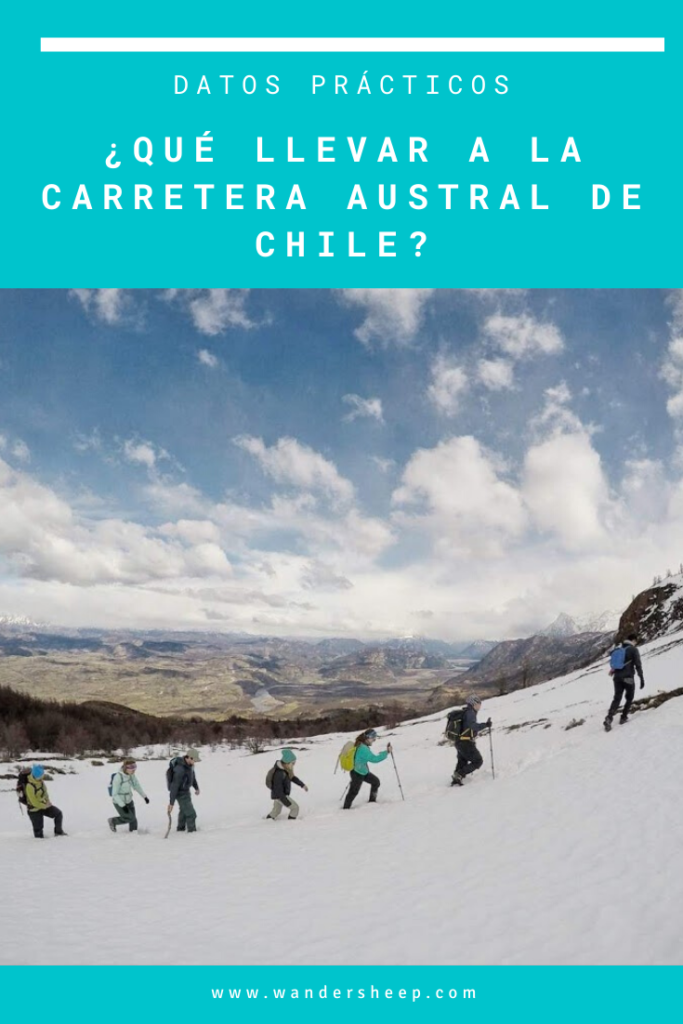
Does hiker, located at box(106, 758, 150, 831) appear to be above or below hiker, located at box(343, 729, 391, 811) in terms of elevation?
below

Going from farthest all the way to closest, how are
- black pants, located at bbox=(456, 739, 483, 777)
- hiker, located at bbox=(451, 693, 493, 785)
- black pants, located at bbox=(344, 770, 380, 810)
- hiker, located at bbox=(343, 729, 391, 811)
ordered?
black pants, located at bbox=(456, 739, 483, 777) → black pants, located at bbox=(344, 770, 380, 810) → hiker, located at bbox=(343, 729, 391, 811) → hiker, located at bbox=(451, 693, 493, 785)

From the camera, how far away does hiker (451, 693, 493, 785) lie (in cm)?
1434

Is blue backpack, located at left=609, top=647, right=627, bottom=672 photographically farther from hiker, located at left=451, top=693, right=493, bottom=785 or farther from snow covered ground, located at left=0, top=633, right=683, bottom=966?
hiker, located at left=451, top=693, right=493, bottom=785

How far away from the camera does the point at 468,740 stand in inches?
579

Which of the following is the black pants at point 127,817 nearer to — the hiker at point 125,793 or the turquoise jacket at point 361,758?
the hiker at point 125,793

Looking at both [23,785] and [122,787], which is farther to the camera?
[122,787]

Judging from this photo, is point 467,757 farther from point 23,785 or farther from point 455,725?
point 23,785

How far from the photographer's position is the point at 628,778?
1153cm

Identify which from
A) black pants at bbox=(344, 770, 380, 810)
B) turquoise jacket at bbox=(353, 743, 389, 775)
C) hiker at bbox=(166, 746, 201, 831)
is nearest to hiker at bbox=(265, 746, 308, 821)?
black pants at bbox=(344, 770, 380, 810)

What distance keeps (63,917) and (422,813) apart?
7.82m

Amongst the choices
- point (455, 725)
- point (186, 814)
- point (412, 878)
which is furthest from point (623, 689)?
point (186, 814)

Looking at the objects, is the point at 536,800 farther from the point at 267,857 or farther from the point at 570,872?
the point at 267,857

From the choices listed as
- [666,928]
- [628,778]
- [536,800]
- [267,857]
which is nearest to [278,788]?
[267,857]

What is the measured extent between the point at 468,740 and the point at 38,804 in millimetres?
12222
